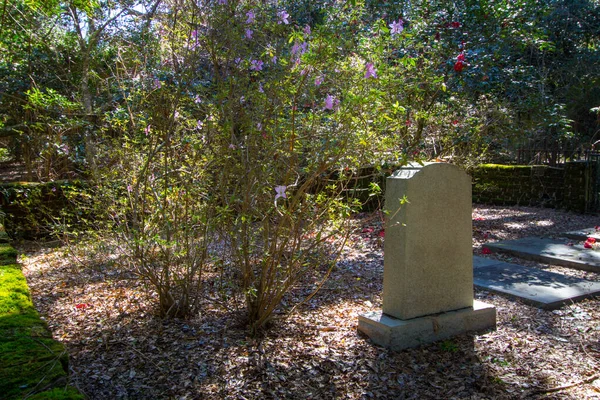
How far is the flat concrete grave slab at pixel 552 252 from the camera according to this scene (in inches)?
228

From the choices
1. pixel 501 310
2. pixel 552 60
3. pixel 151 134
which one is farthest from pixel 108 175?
pixel 552 60

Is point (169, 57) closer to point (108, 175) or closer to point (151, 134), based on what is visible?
point (151, 134)

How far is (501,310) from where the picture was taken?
4.24 meters

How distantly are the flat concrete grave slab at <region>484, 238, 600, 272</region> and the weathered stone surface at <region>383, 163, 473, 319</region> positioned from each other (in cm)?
288

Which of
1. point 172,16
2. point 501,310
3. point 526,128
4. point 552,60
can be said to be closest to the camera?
point 172,16

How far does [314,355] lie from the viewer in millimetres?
3260

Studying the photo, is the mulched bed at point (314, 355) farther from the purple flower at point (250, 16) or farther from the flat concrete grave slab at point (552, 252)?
the purple flower at point (250, 16)

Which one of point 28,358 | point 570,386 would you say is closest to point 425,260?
point 570,386

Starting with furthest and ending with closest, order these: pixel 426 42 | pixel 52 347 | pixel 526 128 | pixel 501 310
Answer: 1. pixel 526 128
2. pixel 426 42
3. pixel 501 310
4. pixel 52 347

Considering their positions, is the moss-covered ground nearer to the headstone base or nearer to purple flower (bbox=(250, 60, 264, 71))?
purple flower (bbox=(250, 60, 264, 71))

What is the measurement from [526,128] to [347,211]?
6604 mm

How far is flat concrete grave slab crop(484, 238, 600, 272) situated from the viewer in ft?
19.0

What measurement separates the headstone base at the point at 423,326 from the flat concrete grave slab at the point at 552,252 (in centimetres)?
265

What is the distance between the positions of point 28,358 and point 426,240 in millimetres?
2533
